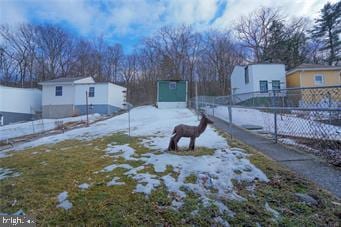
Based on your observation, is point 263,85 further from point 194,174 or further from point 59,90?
point 59,90

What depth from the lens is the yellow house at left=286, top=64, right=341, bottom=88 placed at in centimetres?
1864

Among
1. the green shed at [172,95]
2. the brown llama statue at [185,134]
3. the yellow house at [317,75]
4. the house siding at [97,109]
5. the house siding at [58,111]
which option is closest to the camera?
the brown llama statue at [185,134]

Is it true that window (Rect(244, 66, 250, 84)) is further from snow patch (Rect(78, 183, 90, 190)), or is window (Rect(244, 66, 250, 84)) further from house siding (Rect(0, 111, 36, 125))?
house siding (Rect(0, 111, 36, 125))

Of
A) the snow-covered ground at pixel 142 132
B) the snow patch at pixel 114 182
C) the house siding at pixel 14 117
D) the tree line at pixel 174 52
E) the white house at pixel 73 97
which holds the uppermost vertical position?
the tree line at pixel 174 52

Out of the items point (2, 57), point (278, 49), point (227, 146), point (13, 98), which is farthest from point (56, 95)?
point (278, 49)

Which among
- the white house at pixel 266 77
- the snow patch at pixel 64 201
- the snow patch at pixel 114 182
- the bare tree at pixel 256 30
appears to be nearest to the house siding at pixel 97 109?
the white house at pixel 266 77

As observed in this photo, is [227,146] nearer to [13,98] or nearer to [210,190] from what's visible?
[210,190]

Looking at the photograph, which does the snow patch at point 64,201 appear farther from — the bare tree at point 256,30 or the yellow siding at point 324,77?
the bare tree at point 256,30

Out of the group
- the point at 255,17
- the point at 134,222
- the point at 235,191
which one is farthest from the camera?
the point at 255,17

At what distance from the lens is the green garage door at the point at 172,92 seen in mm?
22609

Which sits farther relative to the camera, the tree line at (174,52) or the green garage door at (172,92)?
the tree line at (174,52)

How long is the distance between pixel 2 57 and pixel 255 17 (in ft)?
114

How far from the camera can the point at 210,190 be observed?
10.0 feet

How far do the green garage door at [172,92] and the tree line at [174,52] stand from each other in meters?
7.71
